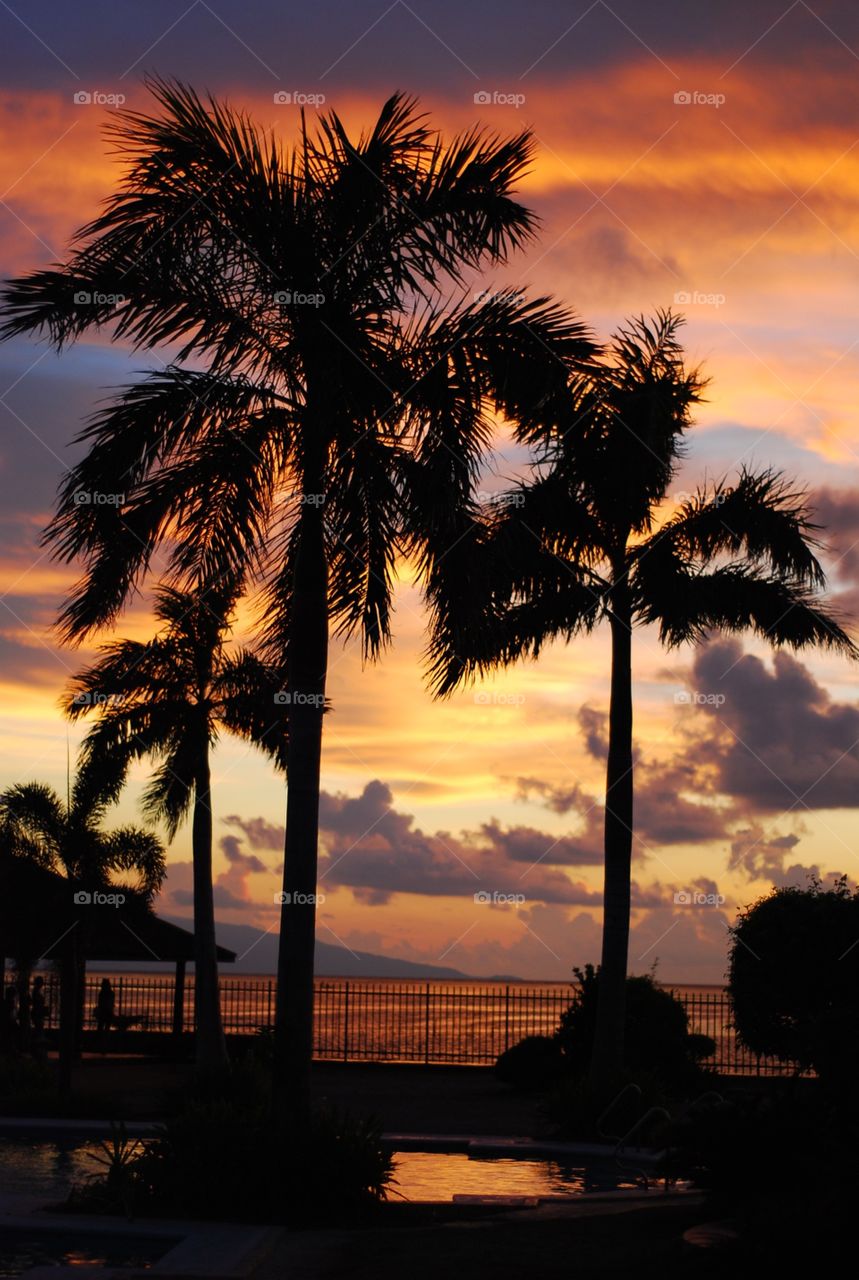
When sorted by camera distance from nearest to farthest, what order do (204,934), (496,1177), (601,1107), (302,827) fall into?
(302,827), (496,1177), (601,1107), (204,934)

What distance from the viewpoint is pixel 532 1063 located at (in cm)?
2842

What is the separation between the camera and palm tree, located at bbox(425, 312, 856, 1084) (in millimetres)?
22688

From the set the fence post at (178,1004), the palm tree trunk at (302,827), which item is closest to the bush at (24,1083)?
the fence post at (178,1004)

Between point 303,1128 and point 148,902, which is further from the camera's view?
point 148,902

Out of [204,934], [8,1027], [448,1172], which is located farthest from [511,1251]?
[8,1027]

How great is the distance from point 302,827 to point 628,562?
34.4 ft

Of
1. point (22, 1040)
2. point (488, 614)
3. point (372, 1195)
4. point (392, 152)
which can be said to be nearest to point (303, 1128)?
point (372, 1195)

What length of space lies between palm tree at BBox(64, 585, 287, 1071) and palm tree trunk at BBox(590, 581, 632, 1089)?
8915 millimetres

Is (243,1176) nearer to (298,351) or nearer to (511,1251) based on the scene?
(511,1251)

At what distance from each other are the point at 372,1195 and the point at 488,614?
19.5ft

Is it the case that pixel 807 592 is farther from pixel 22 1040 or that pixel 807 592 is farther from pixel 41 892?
pixel 22 1040

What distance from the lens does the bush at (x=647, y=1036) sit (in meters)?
26.0

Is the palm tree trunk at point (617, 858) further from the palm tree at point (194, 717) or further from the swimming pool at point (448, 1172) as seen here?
the palm tree at point (194, 717)

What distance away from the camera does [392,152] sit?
15.3 m
